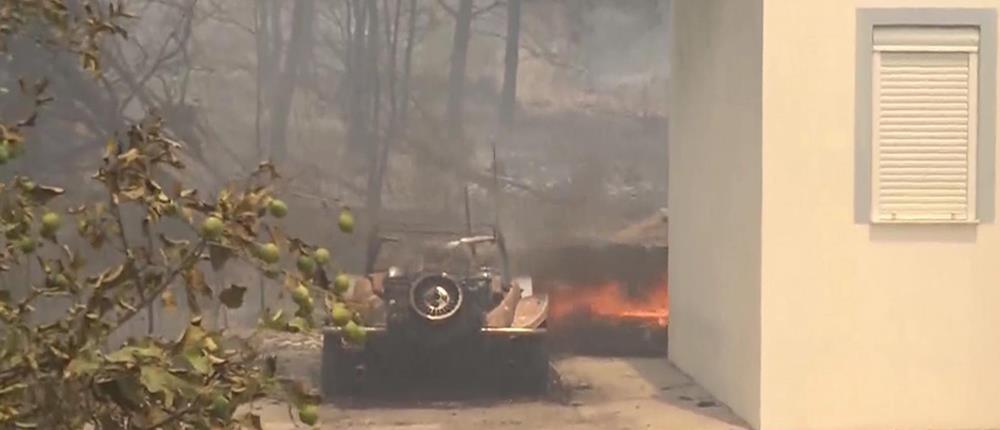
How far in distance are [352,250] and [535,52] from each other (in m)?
1.24

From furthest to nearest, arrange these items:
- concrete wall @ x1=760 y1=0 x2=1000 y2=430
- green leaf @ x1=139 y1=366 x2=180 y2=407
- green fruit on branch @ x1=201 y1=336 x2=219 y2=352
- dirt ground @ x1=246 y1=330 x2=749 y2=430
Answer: dirt ground @ x1=246 y1=330 x2=749 y2=430 → concrete wall @ x1=760 y1=0 x2=1000 y2=430 → green fruit on branch @ x1=201 y1=336 x2=219 y2=352 → green leaf @ x1=139 y1=366 x2=180 y2=407

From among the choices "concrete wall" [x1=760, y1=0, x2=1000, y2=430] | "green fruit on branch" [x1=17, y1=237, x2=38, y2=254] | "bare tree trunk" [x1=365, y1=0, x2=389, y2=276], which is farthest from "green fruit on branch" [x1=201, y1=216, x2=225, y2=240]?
"bare tree trunk" [x1=365, y1=0, x2=389, y2=276]

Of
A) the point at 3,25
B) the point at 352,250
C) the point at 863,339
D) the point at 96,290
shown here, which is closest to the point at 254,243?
the point at 96,290

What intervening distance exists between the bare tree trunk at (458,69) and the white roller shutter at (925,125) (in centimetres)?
199

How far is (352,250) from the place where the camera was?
5984 millimetres

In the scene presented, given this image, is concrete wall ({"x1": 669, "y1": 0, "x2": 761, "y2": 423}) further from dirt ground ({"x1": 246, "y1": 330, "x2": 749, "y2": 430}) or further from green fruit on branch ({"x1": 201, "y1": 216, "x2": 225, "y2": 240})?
green fruit on branch ({"x1": 201, "y1": 216, "x2": 225, "y2": 240})

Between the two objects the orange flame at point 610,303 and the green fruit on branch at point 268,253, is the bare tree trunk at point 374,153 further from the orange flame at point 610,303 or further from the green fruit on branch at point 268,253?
the green fruit on branch at point 268,253

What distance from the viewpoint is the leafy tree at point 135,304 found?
135cm

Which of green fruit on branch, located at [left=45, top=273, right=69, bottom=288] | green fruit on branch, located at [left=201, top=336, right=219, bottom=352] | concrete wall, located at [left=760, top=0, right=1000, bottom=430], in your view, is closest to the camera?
green fruit on branch, located at [left=201, top=336, right=219, bottom=352]

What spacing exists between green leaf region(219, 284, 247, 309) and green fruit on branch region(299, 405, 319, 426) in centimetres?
14

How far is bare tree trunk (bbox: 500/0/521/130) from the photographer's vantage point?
6086 mm

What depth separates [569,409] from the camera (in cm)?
547

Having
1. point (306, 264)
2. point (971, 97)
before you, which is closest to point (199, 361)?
point (306, 264)

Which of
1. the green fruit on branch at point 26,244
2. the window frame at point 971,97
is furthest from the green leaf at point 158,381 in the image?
the window frame at point 971,97
